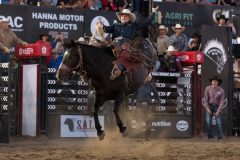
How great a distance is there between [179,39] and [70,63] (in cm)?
668

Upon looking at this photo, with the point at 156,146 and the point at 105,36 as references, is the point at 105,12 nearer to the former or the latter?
the point at 105,36

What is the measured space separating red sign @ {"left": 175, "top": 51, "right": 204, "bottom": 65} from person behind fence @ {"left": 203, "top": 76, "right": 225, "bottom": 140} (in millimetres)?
599

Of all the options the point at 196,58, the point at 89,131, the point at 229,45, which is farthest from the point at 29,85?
the point at 229,45

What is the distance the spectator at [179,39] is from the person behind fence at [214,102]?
1159mm

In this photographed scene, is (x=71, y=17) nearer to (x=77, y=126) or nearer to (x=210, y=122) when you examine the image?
(x=77, y=126)

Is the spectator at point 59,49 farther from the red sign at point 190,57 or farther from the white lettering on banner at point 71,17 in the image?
the red sign at point 190,57

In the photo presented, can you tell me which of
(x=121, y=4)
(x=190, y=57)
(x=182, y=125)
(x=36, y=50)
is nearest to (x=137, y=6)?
(x=36, y=50)

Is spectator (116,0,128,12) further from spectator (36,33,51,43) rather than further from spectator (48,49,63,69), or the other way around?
spectator (48,49,63,69)

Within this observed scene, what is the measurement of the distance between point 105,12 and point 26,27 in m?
2.25

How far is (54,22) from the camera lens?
17750 mm

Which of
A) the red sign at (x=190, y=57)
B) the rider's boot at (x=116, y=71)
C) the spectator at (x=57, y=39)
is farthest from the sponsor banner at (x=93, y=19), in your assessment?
the rider's boot at (x=116, y=71)

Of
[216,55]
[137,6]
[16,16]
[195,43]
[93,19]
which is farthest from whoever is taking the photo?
[216,55]

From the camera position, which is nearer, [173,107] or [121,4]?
[173,107]

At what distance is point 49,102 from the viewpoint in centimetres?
1681
